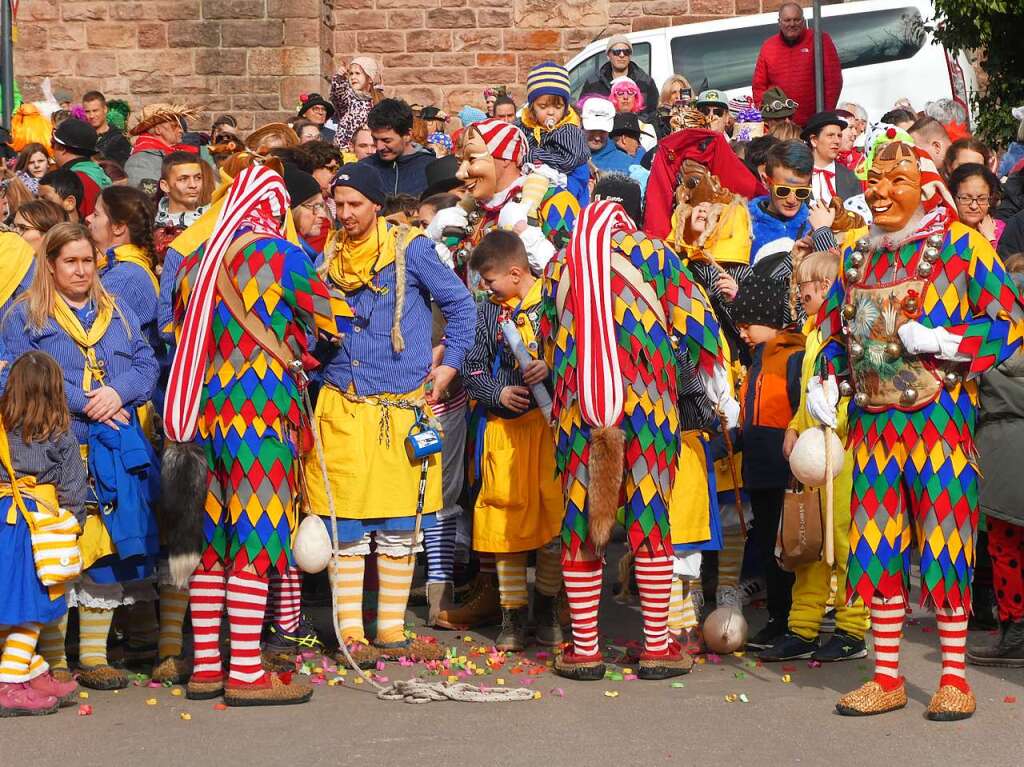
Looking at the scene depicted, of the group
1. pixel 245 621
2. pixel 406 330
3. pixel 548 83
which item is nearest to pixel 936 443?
pixel 406 330

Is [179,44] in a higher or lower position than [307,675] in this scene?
higher

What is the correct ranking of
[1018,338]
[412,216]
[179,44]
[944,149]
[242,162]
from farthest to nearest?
[179,44] < [944,149] < [412,216] < [242,162] < [1018,338]

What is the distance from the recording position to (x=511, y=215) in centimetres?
845

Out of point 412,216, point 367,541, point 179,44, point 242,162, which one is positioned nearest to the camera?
point 367,541

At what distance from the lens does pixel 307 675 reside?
762 centimetres

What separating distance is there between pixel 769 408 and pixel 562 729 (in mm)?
2051

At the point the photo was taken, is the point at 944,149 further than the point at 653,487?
Yes

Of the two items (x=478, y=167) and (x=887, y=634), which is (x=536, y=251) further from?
(x=887, y=634)

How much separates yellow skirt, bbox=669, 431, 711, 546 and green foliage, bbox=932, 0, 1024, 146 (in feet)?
22.0

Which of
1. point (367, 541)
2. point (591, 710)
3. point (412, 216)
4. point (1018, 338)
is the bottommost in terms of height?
point (591, 710)

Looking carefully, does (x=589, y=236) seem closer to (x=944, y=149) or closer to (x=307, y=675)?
(x=307, y=675)

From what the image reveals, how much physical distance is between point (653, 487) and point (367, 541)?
4.47ft

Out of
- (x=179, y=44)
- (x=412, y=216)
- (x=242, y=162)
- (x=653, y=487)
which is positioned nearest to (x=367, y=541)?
(x=653, y=487)

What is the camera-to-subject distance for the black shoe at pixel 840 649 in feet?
25.4
